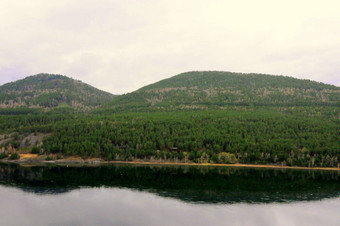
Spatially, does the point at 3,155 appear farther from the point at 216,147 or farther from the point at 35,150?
the point at 216,147

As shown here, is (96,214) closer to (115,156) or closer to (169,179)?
(169,179)

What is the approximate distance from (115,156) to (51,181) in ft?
234

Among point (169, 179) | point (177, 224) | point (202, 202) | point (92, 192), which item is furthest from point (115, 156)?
point (177, 224)

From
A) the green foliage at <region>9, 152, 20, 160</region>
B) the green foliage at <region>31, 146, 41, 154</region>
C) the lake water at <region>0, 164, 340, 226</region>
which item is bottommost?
the lake water at <region>0, 164, 340, 226</region>

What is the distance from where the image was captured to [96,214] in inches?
3004

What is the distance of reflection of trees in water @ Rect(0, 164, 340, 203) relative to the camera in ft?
317

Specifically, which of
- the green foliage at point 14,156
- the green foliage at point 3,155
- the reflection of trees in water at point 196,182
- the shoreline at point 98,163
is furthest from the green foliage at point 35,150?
the reflection of trees in water at point 196,182

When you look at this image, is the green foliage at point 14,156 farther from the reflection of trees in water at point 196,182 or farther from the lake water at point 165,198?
the lake water at point 165,198

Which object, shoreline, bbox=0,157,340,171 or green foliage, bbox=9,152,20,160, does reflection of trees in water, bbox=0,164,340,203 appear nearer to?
shoreline, bbox=0,157,340,171

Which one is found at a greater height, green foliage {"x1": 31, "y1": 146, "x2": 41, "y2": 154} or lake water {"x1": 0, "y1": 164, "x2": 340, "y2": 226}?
green foliage {"x1": 31, "y1": 146, "x2": 41, "y2": 154}

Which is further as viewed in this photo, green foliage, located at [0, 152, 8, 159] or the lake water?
green foliage, located at [0, 152, 8, 159]

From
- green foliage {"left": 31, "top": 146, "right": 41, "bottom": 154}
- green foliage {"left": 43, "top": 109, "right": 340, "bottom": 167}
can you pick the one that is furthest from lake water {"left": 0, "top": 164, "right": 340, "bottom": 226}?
green foliage {"left": 31, "top": 146, "right": 41, "bottom": 154}

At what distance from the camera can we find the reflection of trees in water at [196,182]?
96.8 m

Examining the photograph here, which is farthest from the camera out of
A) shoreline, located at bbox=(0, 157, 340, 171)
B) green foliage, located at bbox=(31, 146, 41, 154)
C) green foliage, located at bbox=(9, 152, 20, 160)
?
green foliage, located at bbox=(31, 146, 41, 154)
